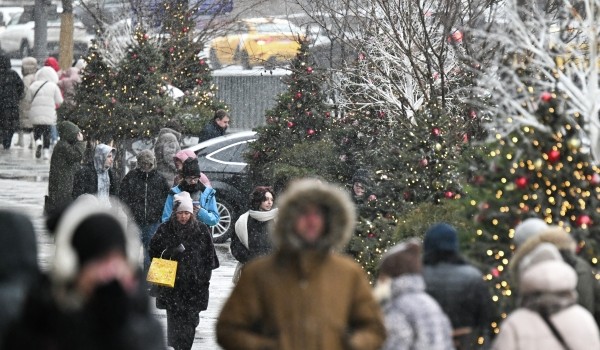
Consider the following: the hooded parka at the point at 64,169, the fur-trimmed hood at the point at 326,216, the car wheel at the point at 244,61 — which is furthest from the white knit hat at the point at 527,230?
the car wheel at the point at 244,61

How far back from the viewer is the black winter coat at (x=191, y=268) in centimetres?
1298

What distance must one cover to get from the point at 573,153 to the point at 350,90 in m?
11.9

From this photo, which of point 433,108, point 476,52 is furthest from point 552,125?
point 476,52

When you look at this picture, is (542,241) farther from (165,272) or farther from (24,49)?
(24,49)

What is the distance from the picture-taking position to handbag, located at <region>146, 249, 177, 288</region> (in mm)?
12867

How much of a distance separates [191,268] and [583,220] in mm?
4010

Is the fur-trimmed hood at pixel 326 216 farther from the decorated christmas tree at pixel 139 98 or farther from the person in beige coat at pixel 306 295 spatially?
the decorated christmas tree at pixel 139 98

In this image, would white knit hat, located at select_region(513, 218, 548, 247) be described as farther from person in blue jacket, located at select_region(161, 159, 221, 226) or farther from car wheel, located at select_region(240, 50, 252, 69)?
car wheel, located at select_region(240, 50, 252, 69)

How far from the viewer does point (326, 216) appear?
7172 mm

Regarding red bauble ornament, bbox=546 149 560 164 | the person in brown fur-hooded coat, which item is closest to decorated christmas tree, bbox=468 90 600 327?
red bauble ornament, bbox=546 149 560 164

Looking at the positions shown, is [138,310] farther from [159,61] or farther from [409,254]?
[159,61]

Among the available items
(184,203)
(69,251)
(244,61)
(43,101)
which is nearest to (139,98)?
(43,101)

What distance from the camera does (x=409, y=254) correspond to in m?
7.79

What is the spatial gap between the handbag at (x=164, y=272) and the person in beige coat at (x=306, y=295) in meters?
5.73
